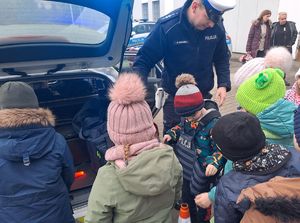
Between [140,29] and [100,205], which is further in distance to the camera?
[140,29]

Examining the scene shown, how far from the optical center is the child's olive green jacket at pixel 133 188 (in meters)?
1.49

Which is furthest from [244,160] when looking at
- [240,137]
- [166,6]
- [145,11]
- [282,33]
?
[145,11]

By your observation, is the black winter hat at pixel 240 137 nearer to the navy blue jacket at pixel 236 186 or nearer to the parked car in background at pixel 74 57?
the navy blue jacket at pixel 236 186

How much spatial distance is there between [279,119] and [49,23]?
1748 millimetres

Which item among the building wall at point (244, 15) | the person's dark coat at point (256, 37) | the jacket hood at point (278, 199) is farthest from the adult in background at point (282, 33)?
the jacket hood at point (278, 199)

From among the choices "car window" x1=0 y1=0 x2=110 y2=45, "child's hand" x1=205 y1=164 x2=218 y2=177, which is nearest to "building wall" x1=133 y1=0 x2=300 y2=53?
"car window" x1=0 y1=0 x2=110 y2=45

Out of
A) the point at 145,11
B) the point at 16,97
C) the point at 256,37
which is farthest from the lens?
the point at 145,11

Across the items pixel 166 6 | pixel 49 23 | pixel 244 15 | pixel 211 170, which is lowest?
pixel 211 170

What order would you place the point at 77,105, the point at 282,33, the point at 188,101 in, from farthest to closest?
the point at 282,33
the point at 77,105
the point at 188,101

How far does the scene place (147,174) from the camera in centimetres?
149

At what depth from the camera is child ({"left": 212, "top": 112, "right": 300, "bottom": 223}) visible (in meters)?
1.39

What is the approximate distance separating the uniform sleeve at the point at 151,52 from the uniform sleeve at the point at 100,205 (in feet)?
3.74

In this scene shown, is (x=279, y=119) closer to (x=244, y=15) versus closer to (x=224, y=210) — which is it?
(x=224, y=210)

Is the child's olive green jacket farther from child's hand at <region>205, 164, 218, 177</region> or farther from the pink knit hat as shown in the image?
child's hand at <region>205, 164, 218, 177</region>
